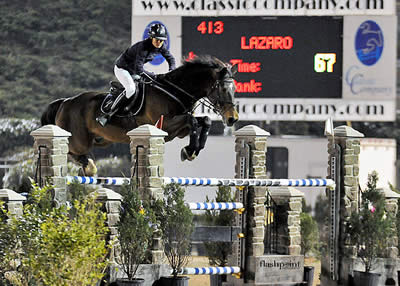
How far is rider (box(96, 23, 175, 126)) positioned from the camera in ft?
42.2

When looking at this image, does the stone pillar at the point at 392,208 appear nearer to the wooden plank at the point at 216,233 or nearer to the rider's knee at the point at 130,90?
the wooden plank at the point at 216,233

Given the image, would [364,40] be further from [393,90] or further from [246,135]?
[246,135]

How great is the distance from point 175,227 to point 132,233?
0.67 metres

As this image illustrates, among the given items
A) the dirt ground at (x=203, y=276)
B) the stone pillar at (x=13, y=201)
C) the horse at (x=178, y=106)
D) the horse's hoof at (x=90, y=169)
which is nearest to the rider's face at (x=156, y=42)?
the horse at (x=178, y=106)

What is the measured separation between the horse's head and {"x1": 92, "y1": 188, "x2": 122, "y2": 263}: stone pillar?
6.06ft

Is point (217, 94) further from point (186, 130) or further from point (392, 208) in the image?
point (392, 208)

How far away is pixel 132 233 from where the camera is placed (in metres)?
11.0

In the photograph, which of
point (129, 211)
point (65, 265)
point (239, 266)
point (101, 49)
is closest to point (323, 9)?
point (239, 266)

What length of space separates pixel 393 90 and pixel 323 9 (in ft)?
5.98

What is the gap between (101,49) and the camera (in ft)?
147

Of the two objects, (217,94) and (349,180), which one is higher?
(217,94)

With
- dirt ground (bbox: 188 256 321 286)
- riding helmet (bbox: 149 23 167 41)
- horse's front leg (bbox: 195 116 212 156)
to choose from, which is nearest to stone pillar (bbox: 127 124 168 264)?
horse's front leg (bbox: 195 116 212 156)

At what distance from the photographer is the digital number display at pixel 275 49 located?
64.2 ft

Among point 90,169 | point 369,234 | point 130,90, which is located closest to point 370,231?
point 369,234
